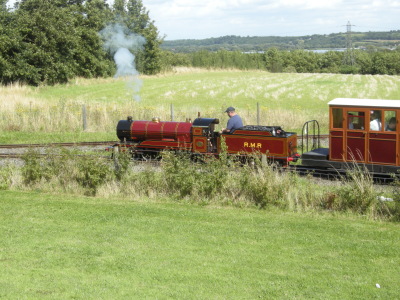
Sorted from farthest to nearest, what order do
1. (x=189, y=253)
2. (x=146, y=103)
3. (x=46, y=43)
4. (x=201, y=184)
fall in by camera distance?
(x=46, y=43)
(x=146, y=103)
(x=201, y=184)
(x=189, y=253)

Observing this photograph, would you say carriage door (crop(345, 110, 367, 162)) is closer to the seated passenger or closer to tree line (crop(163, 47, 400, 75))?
the seated passenger

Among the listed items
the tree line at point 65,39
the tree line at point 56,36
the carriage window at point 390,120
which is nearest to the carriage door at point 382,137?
the carriage window at point 390,120

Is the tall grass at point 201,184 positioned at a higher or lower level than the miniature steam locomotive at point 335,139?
lower

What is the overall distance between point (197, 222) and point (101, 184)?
3777mm

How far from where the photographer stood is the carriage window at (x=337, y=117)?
14.7 metres

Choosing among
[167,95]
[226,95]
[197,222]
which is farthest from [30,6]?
[197,222]

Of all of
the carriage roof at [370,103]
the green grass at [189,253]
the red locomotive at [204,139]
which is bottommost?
the green grass at [189,253]

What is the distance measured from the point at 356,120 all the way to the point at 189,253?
7.70 m

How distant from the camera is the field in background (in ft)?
81.4

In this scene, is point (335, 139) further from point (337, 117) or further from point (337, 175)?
point (337, 175)

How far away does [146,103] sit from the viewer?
3912 centimetres

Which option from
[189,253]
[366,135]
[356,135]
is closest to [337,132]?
[356,135]

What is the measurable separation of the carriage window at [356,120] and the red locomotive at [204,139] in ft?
6.36

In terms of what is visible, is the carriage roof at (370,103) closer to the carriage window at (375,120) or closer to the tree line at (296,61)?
the carriage window at (375,120)
